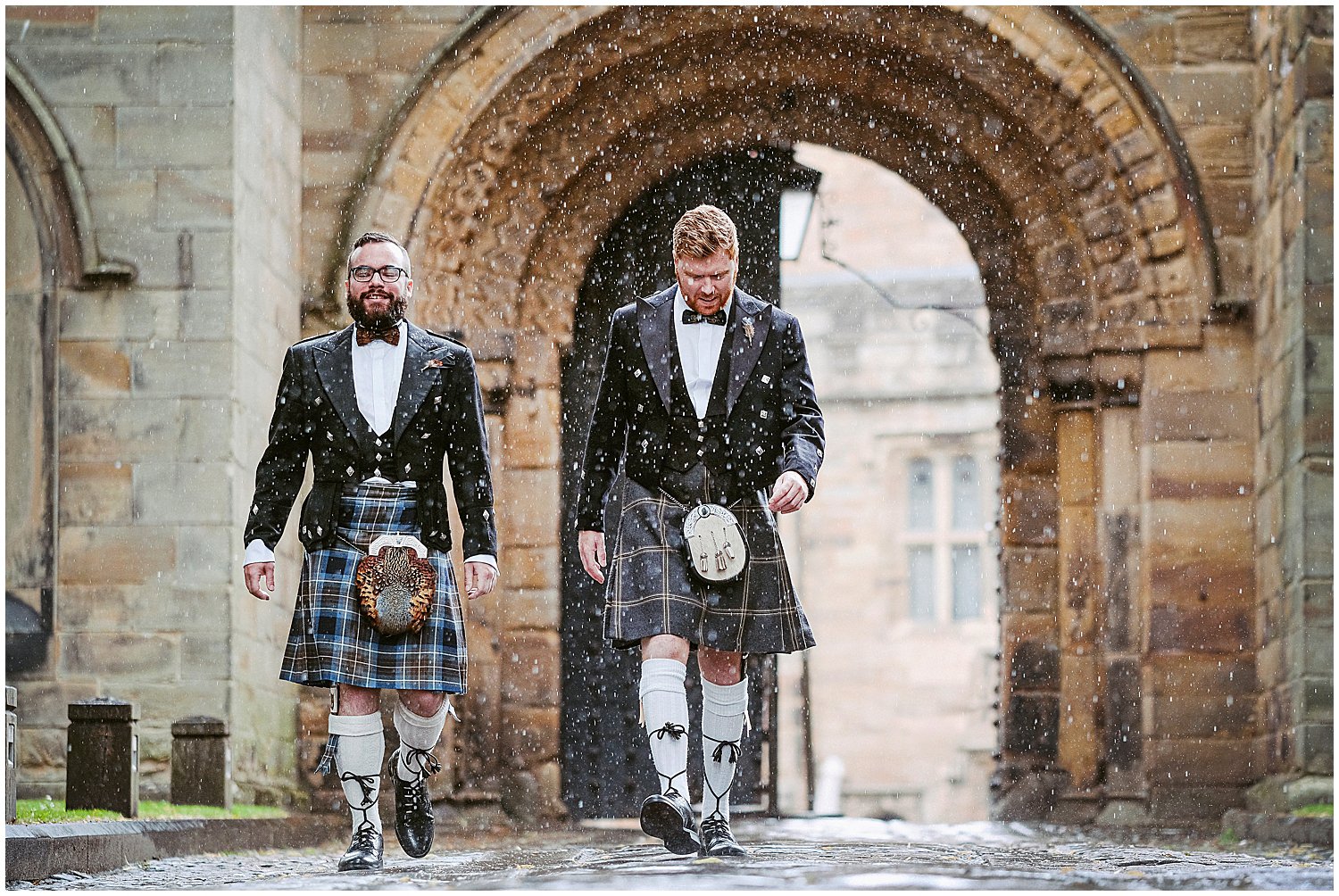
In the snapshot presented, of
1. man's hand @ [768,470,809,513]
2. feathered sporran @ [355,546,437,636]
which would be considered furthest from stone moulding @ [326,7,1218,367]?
man's hand @ [768,470,809,513]

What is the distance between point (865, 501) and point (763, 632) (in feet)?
71.3

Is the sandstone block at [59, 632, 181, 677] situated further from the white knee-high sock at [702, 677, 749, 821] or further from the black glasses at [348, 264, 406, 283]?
the white knee-high sock at [702, 677, 749, 821]

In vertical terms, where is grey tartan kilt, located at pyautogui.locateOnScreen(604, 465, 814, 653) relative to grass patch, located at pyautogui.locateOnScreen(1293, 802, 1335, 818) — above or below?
above

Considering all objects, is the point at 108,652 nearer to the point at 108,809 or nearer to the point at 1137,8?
the point at 108,809

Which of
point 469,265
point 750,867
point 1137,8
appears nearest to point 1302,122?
point 1137,8

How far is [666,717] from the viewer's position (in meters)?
5.32

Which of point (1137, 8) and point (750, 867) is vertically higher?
point (1137, 8)

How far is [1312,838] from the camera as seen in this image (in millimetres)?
7176

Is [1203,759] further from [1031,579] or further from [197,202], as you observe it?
[197,202]

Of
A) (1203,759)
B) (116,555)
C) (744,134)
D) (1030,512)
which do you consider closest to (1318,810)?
(1203,759)

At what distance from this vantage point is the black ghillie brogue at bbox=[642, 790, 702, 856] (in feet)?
16.8

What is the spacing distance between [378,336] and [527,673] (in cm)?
457

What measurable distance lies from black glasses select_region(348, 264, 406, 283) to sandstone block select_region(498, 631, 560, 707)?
4.61m

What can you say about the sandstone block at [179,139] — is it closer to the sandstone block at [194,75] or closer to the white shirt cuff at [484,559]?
the sandstone block at [194,75]
